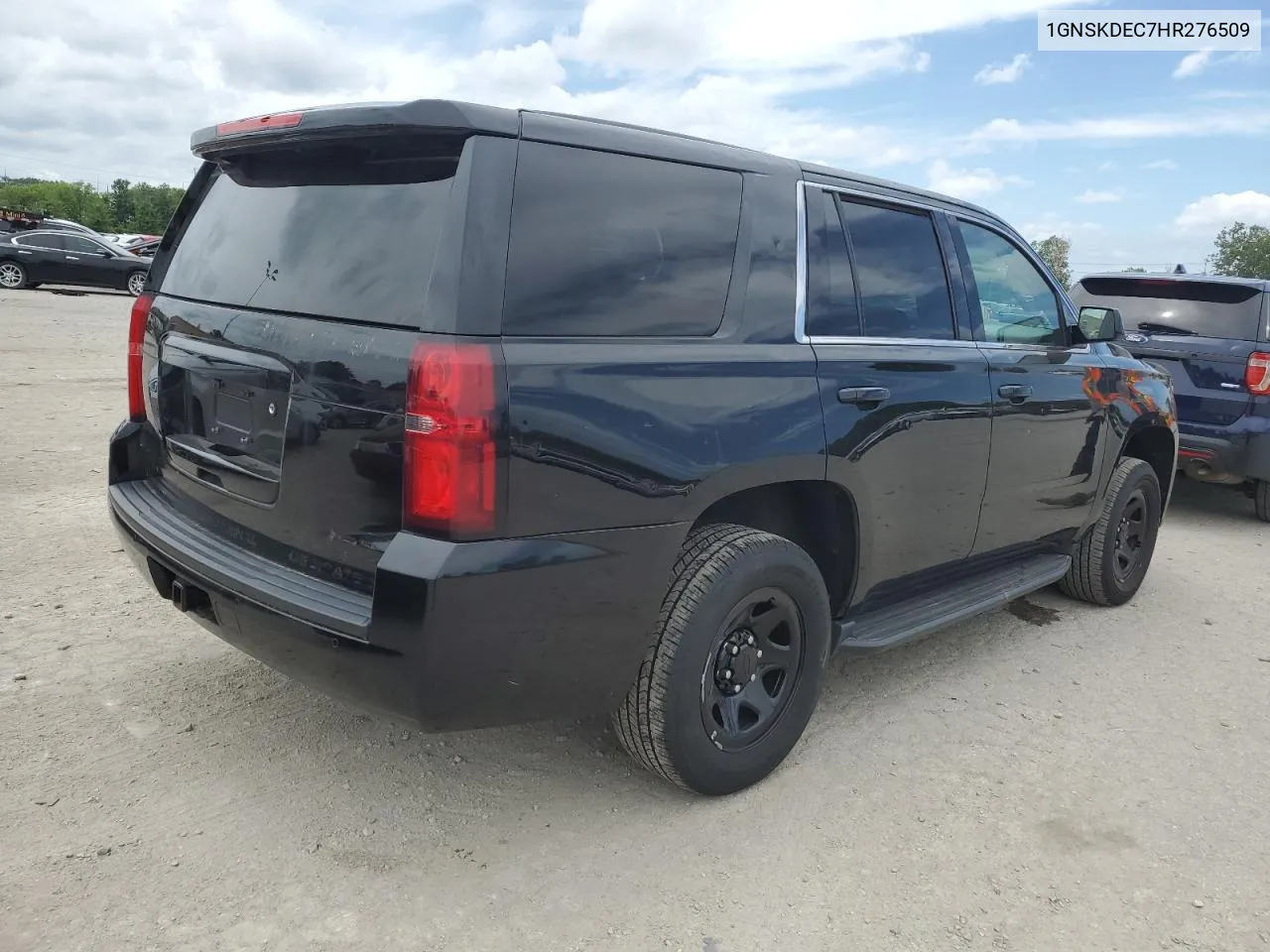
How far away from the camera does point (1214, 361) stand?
21.9ft

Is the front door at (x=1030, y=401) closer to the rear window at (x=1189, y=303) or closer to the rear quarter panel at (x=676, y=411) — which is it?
the rear quarter panel at (x=676, y=411)

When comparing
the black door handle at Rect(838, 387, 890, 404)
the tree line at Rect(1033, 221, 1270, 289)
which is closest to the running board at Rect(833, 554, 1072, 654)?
the black door handle at Rect(838, 387, 890, 404)

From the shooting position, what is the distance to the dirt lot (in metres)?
2.39

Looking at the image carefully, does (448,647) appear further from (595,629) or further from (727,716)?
(727,716)

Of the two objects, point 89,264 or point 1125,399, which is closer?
point 1125,399

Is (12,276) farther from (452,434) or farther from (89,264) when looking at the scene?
(452,434)

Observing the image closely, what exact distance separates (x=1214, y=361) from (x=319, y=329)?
6281 millimetres

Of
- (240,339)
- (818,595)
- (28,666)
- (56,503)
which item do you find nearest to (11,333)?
(56,503)

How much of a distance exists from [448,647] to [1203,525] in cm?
650

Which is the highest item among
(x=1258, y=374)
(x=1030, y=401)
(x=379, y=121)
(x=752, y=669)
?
(x=379, y=121)

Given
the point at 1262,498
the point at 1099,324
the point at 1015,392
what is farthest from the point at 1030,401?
the point at 1262,498

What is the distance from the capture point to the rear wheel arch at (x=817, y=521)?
121 inches

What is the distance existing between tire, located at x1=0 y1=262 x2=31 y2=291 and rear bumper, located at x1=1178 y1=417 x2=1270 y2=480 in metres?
22.6

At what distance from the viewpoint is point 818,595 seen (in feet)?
10.00
